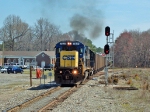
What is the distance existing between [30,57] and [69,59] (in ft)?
243

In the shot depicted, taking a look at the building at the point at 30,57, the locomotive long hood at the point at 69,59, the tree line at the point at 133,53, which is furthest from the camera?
the tree line at the point at 133,53

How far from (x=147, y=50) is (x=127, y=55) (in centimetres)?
657

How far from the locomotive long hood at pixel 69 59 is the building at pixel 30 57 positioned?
6776 centimetres

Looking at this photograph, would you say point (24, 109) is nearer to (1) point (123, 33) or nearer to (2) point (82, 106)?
(2) point (82, 106)

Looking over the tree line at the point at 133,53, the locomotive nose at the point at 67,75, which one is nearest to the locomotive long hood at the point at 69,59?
the locomotive nose at the point at 67,75

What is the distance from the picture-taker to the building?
311 ft

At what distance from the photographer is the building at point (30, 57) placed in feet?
311

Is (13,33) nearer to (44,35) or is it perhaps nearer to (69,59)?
(44,35)

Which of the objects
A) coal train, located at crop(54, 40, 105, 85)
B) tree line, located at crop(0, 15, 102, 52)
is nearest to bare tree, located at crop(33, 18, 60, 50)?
tree line, located at crop(0, 15, 102, 52)

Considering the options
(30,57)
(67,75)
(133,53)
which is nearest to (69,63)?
(67,75)

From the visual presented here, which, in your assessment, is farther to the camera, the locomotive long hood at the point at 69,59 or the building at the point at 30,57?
the building at the point at 30,57

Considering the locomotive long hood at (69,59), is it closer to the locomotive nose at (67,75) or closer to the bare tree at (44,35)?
the locomotive nose at (67,75)

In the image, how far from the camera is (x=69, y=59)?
1009 inches

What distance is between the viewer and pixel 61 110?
1331cm
